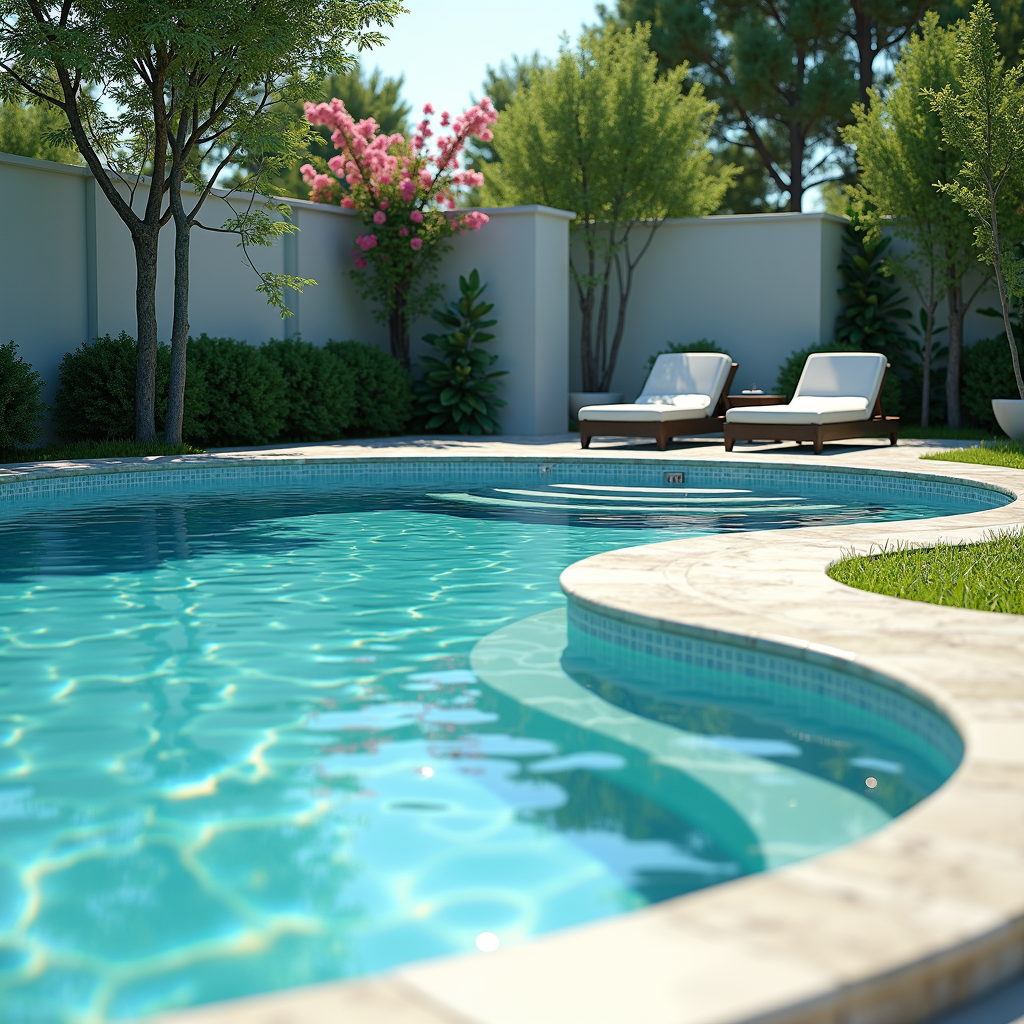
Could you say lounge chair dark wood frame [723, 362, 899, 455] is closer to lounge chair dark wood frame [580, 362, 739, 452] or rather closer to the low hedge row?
lounge chair dark wood frame [580, 362, 739, 452]

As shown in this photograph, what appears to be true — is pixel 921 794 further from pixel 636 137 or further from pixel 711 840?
pixel 636 137

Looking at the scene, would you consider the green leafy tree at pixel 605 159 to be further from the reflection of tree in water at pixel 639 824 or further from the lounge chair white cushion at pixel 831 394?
the reflection of tree in water at pixel 639 824

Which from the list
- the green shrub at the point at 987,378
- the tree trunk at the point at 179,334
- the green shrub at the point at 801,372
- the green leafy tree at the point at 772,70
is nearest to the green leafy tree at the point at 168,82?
the tree trunk at the point at 179,334

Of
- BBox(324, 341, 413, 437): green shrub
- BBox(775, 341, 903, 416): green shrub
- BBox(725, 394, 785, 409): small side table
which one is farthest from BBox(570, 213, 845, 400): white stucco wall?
BBox(324, 341, 413, 437): green shrub

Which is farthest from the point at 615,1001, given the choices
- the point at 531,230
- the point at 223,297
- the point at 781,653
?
the point at 531,230

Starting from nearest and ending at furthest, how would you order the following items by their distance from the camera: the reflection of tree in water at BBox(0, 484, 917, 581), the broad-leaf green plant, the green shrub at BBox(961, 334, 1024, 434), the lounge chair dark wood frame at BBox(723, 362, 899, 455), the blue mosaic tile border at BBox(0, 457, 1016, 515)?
1. the reflection of tree in water at BBox(0, 484, 917, 581)
2. the blue mosaic tile border at BBox(0, 457, 1016, 515)
3. the lounge chair dark wood frame at BBox(723, 362, 899, 455)
4. the green shrub at BBox(961, 334, 1024, 434)
5. the broad-leaf green plant

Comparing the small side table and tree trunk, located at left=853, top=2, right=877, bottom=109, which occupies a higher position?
tree trunk, located at left=853, top=2, right=877, bottom=109

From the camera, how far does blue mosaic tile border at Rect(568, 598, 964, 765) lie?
344cm

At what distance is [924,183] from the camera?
14680mm

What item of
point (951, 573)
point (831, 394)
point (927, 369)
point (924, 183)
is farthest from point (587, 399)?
point (951, 573)

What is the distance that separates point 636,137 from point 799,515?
8901 millimetres

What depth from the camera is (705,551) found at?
6.06 metres

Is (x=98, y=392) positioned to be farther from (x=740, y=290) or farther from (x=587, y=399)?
(x=740, y=290)

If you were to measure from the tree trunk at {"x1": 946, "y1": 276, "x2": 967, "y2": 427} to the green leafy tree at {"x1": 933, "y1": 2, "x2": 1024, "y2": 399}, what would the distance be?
6.01ft
